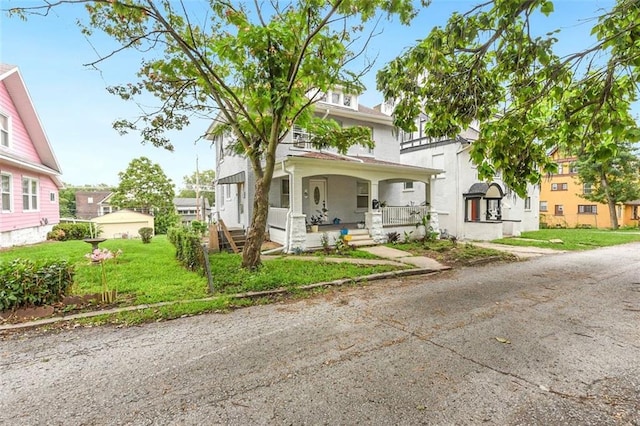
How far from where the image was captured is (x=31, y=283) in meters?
4.63

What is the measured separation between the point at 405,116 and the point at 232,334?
17.0ft

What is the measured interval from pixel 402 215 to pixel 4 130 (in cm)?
1679

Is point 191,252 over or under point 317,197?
under

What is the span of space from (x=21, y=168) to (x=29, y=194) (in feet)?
4.23

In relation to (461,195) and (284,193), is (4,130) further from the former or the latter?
(461,195)

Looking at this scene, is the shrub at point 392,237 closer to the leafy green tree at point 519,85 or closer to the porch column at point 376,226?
the porch column at point 376,226

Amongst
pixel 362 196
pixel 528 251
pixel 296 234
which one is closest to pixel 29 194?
pixel 296 234

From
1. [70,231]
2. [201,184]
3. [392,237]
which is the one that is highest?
[201,184]

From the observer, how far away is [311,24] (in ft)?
20.8

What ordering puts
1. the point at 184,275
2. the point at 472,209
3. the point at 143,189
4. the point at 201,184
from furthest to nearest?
the point at 201,184 → the point at 143,189 → the point at 472,209 → the point at 184,275

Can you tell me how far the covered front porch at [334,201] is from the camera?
421 inches

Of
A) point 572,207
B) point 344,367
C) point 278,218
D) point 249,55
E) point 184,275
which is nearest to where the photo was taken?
point 344,367

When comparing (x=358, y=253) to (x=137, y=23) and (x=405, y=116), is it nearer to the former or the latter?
(x=405, y=116)

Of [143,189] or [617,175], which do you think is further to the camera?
[143,189]
